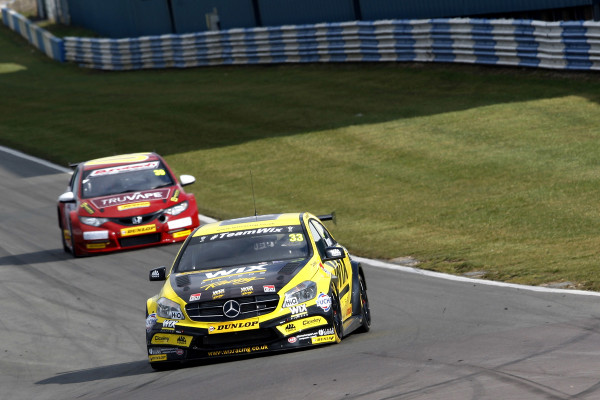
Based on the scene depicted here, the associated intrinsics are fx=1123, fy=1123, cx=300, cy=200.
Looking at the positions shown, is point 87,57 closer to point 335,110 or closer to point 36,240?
point 335,110

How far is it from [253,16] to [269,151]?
60.5 ft

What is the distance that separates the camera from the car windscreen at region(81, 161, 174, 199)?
60.9 ft

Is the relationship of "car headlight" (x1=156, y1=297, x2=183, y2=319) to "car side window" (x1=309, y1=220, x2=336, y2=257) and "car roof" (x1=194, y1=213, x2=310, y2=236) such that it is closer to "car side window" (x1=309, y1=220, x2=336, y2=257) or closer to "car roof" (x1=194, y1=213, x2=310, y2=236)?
"car roof" (x1=194, y1=213, x2=310, y2=236)

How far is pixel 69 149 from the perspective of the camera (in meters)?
28.3

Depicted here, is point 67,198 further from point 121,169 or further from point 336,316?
point 336,316

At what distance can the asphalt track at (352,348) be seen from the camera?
781 cm

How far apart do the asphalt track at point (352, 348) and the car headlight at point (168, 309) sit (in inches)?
18.8

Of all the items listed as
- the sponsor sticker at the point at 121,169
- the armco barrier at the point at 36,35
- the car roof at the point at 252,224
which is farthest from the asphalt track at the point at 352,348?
the armco barrier at the point at 36,35

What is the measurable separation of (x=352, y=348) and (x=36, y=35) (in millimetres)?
45224

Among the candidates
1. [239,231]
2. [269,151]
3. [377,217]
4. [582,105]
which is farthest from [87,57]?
[239,231]

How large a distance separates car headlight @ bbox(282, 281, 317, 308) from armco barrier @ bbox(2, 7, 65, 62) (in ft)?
129

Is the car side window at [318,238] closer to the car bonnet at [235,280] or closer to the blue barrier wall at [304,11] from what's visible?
the car bonnet at [235,280]

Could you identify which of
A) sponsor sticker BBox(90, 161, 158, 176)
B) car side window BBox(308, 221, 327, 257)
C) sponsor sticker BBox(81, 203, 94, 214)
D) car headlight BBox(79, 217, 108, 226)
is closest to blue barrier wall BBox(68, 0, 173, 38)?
sponsor sticker BBox(90, 161, 158, 176)

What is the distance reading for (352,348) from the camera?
31.6 feet
